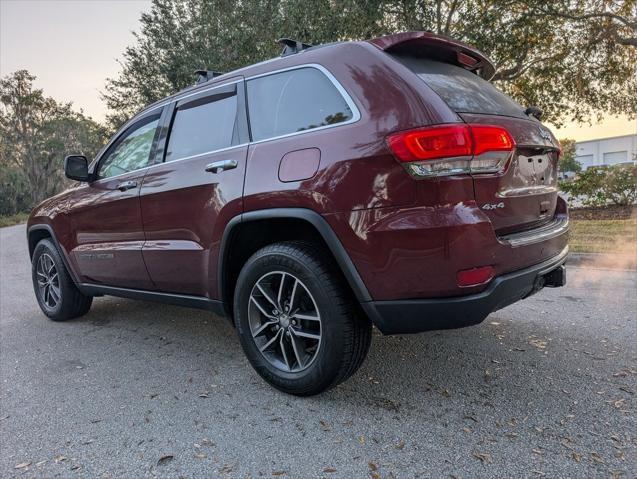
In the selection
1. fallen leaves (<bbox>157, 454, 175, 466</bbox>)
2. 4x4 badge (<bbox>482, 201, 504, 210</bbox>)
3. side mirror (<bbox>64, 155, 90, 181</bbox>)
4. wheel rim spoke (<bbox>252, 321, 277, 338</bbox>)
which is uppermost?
side mirror (<bbox>64, 155, 90, 181</bbox>)

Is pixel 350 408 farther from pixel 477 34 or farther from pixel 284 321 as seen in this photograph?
pixel 477 34

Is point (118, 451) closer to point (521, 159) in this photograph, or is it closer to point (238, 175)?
point (238, 175)

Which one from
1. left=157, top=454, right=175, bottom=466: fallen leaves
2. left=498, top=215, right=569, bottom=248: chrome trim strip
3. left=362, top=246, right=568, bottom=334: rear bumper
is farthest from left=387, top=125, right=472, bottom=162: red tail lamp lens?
left=157, top=454, right=175, bottom=466: fallen leaves

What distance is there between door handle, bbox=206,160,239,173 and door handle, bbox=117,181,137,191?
0.93 metres

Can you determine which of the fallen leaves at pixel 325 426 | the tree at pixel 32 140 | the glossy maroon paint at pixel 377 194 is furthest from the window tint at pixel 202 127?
the tree at pixel 32 140

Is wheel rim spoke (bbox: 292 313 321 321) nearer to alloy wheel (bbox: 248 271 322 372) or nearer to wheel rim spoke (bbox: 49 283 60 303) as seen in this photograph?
alloy wheel (bbox: 248 271 322 372)

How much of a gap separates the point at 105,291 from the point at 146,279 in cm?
78

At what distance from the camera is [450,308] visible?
2.23 metres

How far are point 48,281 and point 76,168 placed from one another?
1.42m

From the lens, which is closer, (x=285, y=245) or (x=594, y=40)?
(x=285, y=245)

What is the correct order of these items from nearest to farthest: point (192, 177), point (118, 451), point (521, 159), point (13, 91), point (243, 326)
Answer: point (118, 451) → point (521, 159) → point (243, 326) → point (192, 177) → point (13, 91)

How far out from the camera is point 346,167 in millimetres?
2344

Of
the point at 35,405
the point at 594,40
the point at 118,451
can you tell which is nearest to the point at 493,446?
the point at 118,451

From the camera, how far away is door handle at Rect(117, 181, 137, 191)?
144 inches
